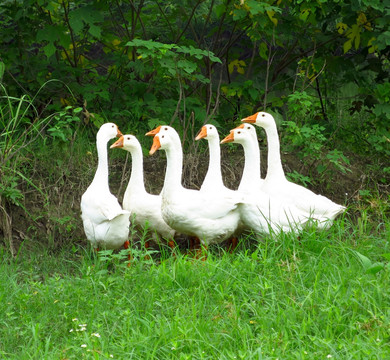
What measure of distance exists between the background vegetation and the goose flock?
0.19 metres

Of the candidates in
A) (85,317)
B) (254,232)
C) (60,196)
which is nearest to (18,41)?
(60,196)

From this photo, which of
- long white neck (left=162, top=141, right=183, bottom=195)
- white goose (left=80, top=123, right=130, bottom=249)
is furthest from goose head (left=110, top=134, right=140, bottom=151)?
long white neck (left=162, top=141, right=183, bottom=195)

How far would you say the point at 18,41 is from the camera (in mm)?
7020

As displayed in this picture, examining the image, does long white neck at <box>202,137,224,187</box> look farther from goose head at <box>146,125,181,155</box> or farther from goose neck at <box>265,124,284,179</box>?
goose neck at <box>265,124,284,179</box>

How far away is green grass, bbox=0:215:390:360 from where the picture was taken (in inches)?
148

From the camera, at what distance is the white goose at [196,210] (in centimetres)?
529

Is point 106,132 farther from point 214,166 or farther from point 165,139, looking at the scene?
point 214,166

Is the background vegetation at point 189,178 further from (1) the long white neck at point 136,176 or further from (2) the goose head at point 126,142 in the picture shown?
(1) the long white neck at point 136,176

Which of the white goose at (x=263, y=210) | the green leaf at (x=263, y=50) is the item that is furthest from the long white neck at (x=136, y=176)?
the green leaf at (x=263, y=50)

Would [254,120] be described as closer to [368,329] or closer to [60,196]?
[60,196]

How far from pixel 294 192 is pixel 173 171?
3.20 ft

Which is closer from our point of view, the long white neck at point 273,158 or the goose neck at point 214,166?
the goose neck at point 214,166

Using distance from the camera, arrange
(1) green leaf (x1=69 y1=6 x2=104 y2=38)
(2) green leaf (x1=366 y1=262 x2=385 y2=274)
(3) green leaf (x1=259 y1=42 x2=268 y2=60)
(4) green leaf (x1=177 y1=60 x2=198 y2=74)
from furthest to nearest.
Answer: (3) green leaf (x1=259 y1=42 x2=268 y2=60), (1) green leaf (x1=69 y1=6 x2=104 y2=38), (4) green leaf (x1=177 y1=60 x2=198 y2=74), (2) green leaf (x1=366 y1=262 x2=385 y2=274)

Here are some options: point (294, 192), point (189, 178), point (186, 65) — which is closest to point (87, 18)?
point (186, 65)
